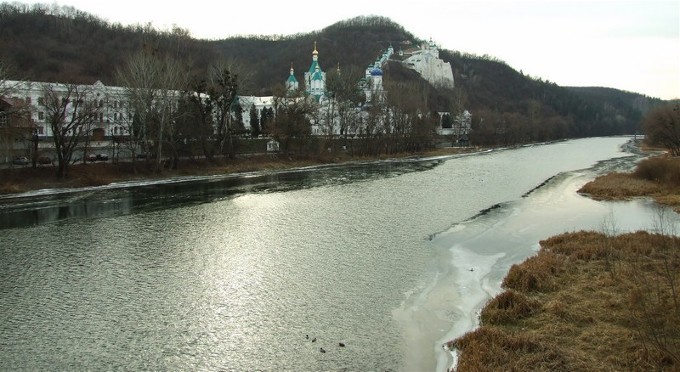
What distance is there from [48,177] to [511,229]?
28.0 meters

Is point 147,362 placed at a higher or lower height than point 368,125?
lower

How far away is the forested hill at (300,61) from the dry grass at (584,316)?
34583mm

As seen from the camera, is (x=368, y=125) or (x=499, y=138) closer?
(x=368, y=125)

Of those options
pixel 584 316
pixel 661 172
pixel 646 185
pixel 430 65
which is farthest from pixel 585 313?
pixel 430 65

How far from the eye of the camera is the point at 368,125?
6047 cm

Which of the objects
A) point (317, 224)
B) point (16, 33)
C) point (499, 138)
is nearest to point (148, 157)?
point (317, 224)

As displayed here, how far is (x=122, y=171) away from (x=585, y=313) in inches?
1344

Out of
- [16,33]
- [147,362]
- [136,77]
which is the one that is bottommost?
[147,362]

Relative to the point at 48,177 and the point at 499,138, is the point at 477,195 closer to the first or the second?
the point at 48,177

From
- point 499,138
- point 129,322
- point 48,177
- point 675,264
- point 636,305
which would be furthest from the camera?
point 499,138

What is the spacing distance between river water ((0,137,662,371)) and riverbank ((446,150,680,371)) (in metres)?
0.79

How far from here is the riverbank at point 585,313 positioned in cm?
832

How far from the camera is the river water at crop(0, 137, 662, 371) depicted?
9.70 m

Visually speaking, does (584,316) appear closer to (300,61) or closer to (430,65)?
(300,61)
